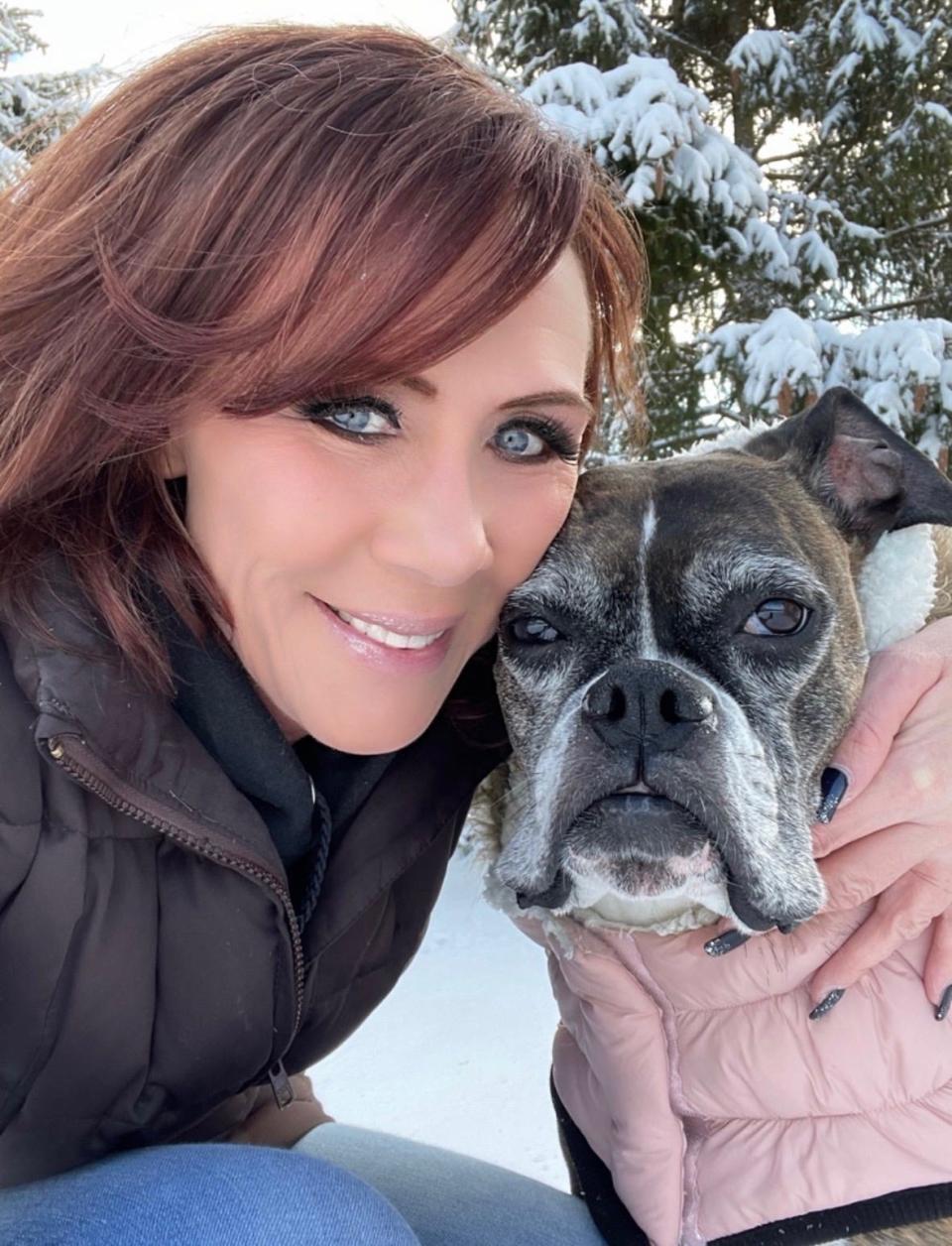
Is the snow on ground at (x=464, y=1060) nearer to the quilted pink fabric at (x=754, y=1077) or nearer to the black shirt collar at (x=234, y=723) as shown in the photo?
the quilted pink fabric at (x=754, y=1077)

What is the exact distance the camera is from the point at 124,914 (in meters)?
1.83

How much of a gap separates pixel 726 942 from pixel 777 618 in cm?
68

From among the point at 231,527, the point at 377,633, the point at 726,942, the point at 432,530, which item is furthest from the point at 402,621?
the point at 726,942

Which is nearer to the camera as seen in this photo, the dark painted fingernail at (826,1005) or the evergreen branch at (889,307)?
the dark painted fingernail at (826,1005)

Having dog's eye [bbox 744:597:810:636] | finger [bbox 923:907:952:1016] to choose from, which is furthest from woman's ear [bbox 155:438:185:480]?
finger [bbox 923:907:952:1016]

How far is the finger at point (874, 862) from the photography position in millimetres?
→ 2123

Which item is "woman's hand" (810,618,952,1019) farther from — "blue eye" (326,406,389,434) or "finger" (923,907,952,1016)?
"blue eye" (326,406,389,434)

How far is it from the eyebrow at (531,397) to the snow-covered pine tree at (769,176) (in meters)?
2.92

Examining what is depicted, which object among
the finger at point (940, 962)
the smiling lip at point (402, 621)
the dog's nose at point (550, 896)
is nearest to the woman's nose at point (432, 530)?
the smiling lip at point (402, 621)

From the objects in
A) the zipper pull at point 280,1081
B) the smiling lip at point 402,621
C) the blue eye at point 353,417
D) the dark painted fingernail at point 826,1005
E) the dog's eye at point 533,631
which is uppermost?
the blue eye at point 353,417

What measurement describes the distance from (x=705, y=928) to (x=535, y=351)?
124 cm

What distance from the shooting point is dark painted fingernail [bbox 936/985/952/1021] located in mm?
2111

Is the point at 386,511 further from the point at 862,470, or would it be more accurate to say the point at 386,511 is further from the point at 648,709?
the point at 862,470

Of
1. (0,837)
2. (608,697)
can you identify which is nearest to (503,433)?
(608,697)
